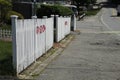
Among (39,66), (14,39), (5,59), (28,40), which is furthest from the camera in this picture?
(5,59)

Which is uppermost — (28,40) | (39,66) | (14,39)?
(14,39)

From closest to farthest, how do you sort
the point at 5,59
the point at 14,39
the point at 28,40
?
the point at 14,39, the point at 28,40, the point at 5,59

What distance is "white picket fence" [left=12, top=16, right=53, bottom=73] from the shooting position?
34.8ft

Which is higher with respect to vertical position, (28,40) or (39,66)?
(28,40)

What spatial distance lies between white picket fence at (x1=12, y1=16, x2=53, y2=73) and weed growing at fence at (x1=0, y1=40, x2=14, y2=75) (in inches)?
10.3

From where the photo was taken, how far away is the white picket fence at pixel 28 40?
34.8 ft

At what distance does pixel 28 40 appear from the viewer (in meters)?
12.2

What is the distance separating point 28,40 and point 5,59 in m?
1.23

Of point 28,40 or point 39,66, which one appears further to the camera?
point 39,66

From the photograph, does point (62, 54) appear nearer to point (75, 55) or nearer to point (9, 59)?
point (75, 55)

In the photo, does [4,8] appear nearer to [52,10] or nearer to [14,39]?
[52,10]

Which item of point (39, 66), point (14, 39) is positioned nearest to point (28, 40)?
point (39, 66)

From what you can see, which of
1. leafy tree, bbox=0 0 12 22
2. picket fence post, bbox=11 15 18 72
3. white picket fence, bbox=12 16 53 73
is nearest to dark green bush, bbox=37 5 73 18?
leafy tree, bbox=0 0 12 22

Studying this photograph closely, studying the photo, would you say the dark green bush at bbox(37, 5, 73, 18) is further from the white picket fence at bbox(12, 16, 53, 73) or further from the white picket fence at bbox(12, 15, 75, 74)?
the white picket fence at bbox(12, 16, 53, 73)
